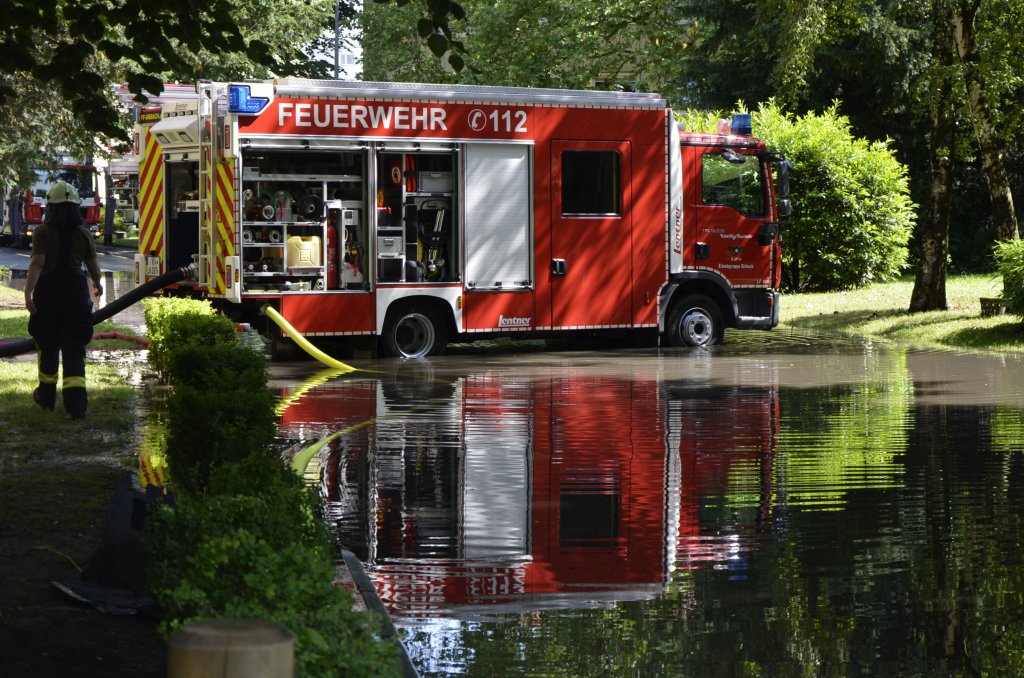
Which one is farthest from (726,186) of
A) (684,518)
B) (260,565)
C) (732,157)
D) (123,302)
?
(260,565)

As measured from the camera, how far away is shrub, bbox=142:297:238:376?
37.1ft

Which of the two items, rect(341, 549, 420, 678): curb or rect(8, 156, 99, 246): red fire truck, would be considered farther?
rect(8, 156, 99, 246): red fire truck

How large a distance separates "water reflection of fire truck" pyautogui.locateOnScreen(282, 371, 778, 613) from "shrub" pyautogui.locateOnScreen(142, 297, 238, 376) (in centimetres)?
115

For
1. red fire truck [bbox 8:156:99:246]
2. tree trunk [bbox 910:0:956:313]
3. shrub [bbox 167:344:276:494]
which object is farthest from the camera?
red fire truck [bbox 8:156:99:246]

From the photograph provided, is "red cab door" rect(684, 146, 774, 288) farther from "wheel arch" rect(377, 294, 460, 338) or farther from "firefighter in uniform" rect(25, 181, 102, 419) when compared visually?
"firefighter in uniform" rect(25, 181, 102, 419)

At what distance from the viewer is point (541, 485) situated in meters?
9.99

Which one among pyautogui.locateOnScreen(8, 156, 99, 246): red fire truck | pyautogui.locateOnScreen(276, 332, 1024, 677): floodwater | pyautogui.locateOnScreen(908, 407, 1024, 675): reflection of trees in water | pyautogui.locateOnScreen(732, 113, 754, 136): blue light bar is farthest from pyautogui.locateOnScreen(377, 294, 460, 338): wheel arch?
pyautogui.locateOnScreen(8, 156, 99, 246): red fire truck

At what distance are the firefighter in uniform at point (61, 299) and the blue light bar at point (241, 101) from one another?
17.5ft

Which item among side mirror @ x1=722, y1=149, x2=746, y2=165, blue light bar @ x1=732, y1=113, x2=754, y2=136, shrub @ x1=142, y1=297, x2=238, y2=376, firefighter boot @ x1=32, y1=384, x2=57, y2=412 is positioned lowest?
firefighter boot @ x1=32, y1=384, x2=57, y2=412

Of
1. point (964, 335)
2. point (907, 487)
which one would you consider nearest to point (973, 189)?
point (964, 335)

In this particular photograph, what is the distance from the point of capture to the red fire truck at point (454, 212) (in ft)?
59.7

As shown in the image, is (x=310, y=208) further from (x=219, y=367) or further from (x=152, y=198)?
(x=219, y=367)

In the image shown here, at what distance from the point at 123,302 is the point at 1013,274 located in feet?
39.1

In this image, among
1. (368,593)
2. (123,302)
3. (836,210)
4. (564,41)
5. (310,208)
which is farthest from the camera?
(564,41)
